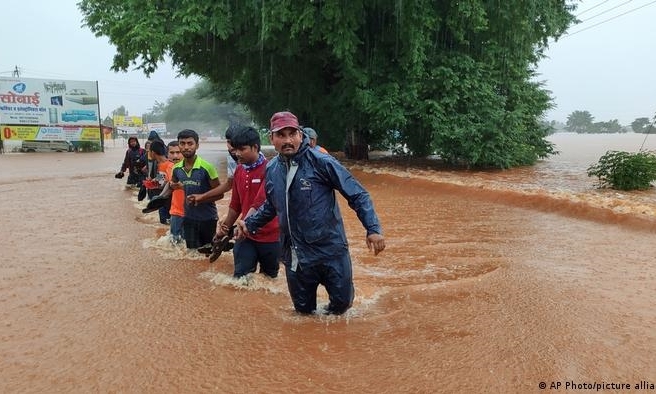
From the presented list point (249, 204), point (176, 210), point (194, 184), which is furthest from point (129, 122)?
point (249, 204)

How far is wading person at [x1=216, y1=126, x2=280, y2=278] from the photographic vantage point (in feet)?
14.2

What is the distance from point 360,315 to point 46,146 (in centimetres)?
3327

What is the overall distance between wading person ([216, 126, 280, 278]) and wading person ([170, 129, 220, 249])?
0.86 metres

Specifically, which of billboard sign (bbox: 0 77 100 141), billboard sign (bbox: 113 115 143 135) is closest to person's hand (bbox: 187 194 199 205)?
billboard sign (bbox: 0 77 100 141)

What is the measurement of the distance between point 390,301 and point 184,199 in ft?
8.96

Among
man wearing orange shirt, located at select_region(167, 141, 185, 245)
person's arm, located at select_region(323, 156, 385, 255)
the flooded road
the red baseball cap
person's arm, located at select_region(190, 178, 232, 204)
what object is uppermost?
the red baseball cap

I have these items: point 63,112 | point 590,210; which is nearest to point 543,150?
point 590,210

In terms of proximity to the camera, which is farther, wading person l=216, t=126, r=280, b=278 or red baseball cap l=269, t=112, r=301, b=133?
wading person l=216, t=126, r=280, b=278

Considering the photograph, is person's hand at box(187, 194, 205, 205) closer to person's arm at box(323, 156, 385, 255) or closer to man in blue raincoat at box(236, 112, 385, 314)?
man in blue raincoat at box(236, 112, 385, 314)

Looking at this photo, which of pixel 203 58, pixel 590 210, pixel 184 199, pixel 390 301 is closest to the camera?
pixel 390 301

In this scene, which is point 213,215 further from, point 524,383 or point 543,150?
point 543,150

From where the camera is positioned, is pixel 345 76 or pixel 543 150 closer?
pixel 345 76

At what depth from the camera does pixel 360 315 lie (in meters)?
4.08

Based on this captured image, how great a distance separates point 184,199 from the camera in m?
5.73
